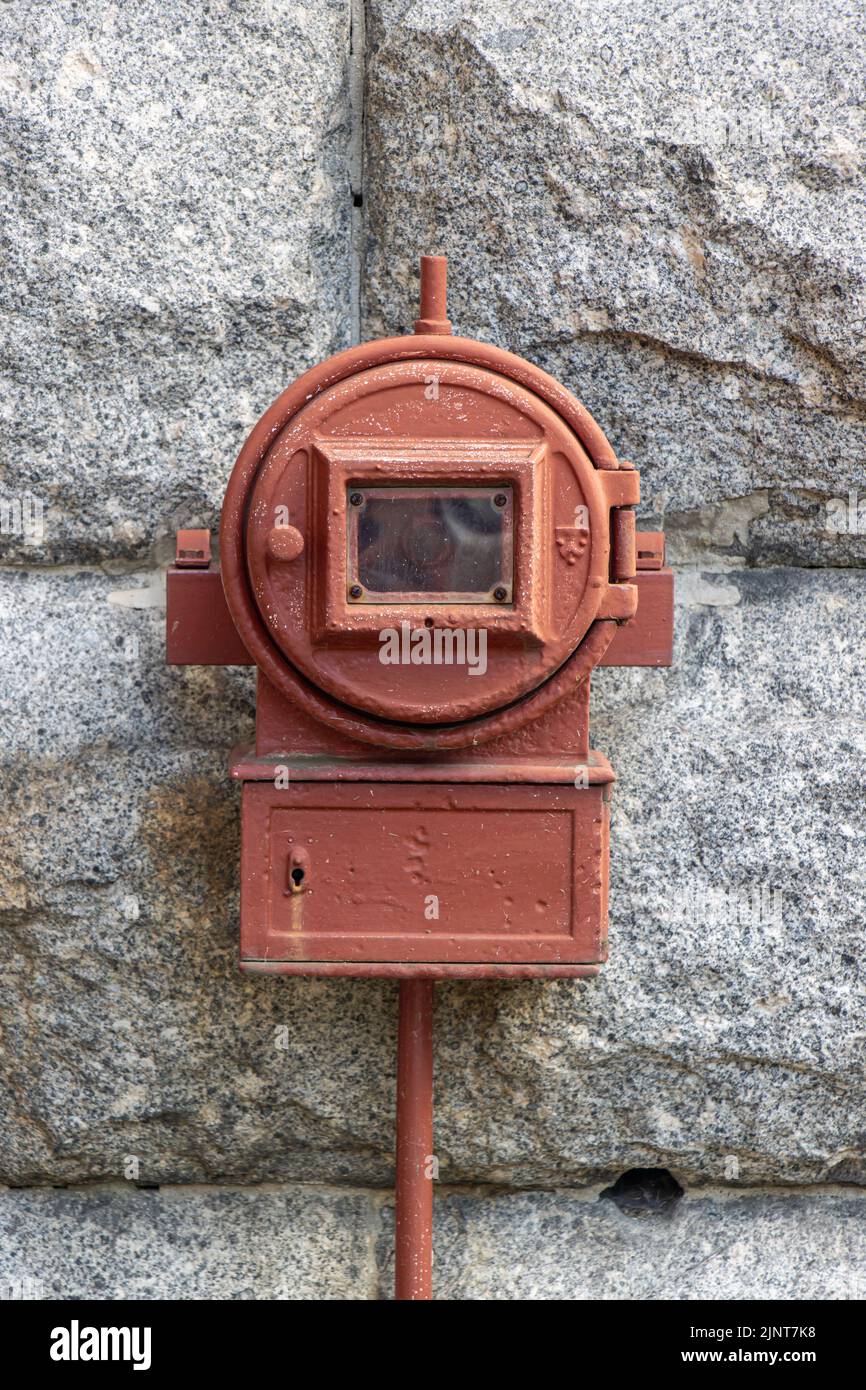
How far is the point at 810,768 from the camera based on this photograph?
50.3 inches

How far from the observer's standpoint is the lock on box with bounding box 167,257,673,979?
103cm

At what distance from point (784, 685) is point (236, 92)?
2.63 feet

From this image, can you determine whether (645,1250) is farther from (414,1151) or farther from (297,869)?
(297,869)

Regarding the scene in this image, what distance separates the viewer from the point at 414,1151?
4.04 feet

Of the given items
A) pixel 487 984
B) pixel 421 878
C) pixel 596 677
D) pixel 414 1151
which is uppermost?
pixel 596 677

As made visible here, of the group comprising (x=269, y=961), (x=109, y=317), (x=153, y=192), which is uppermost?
(x=153, y=192)

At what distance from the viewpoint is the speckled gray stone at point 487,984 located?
1.27 m

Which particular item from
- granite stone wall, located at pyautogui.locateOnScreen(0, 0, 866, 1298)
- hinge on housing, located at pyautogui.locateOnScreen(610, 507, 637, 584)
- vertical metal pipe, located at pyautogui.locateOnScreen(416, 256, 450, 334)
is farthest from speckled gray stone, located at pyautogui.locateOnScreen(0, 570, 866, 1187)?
vertical metal pipe, located at pyautogui.locateOnScreen(416, 256, 450, 334)

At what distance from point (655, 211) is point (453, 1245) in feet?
3.55

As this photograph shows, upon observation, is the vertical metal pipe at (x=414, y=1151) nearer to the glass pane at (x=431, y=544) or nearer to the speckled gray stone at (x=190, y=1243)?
the speckled gray stone at (x=190, y=1243)

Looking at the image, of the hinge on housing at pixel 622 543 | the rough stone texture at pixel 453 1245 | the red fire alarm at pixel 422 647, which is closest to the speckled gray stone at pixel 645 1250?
the rough stone texture at pixel 453 1245

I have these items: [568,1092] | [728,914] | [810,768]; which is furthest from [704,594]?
[568,1092]

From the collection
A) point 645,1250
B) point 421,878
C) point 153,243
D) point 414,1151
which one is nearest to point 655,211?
point 153,243

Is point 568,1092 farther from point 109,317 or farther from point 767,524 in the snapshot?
point 109,317
